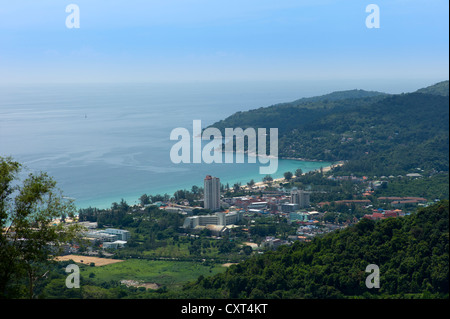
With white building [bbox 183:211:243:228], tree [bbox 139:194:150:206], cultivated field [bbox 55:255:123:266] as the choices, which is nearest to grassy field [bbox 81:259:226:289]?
cultivated field [bbox 55:255:123:266]

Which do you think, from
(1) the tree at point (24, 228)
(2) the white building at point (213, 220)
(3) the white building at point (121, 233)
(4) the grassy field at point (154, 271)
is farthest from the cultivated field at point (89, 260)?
(1) the tree at point (24, 228)

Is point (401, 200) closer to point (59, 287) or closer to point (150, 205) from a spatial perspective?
point (150, 205)

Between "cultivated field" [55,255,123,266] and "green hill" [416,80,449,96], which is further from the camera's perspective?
"green hill" [416,80,449,96]

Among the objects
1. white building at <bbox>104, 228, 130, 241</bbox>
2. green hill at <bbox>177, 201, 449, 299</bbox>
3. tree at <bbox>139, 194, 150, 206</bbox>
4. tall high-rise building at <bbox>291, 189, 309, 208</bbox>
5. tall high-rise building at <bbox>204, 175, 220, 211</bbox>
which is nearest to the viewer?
green hill at <bbox>177, 201, 449, 299</bbox>

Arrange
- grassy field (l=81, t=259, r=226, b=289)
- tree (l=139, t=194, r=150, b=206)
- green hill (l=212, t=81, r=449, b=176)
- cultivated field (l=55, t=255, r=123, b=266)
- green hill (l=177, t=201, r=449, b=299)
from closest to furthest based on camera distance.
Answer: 1. green hill (l=177, t=201, r=449, b=299)
2. grassy field (l=81, t=259, r=226, b=289)
3. cultivated field (l=55, t=255, r=123, b=266)
4. tree (l=139, t=194, r=150, b=206)
5. green hill (l=212, t=81, r=449, b=176)

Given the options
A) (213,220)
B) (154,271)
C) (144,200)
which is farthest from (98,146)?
(154,271)

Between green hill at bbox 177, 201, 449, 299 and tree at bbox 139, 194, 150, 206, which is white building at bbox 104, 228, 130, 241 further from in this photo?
green hill at bbox 177, 201, 449, 299

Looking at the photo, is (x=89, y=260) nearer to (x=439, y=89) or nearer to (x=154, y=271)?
(x=154, y=271)

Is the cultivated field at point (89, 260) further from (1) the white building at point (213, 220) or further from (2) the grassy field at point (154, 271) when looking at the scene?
(1) the white building at point (213, 220)
